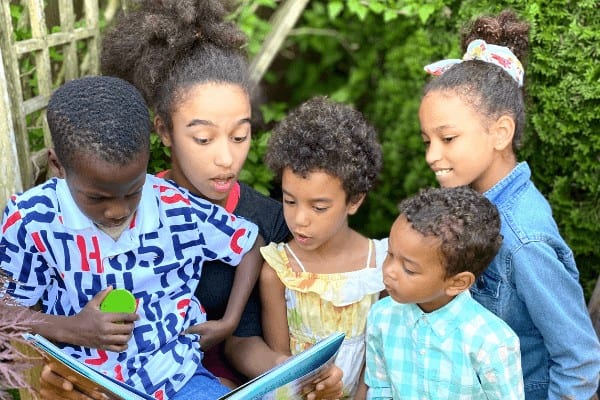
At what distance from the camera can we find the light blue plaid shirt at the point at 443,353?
2.38m

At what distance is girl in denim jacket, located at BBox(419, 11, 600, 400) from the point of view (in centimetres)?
254

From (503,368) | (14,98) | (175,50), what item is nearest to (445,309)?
(503,368)

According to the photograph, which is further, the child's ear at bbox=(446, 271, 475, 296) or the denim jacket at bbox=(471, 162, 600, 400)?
the denim jacket at bbox=(471, 162, 600, 400)

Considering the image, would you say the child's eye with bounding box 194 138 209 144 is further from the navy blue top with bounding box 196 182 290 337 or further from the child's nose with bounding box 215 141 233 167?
the navy blue top with bounding box 196 182 290 337

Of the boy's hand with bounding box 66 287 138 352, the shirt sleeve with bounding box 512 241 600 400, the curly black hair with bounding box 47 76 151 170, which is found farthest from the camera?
the shirt sleeve with bounding box 512 241 600 400

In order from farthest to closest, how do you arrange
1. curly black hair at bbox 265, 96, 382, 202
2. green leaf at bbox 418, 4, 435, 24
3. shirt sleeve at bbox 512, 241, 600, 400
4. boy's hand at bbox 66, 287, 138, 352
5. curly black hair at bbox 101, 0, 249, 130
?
green leaf at bbox 418, 4, 435, 24 → curly black hair at bbox 101, 0, 249, 130 → curly black hair at bbox 265, 96, 382, 202 → shirt sleeve at bbox 512, 241, 600, 400 → boy's hand at bbox 66, 287, 138, 352

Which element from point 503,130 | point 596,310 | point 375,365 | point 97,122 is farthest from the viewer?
point 596,310

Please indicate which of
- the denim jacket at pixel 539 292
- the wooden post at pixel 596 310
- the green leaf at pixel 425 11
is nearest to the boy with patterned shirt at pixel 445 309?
the denim jacket at pixel 539 292

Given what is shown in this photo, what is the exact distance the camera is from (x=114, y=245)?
2.44 metres

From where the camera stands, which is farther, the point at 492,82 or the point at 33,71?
the point at 33,71

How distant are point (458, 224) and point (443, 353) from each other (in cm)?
42

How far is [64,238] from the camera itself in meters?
2.40

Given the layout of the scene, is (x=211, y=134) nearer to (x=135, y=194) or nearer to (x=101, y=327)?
(x=135, y=194)

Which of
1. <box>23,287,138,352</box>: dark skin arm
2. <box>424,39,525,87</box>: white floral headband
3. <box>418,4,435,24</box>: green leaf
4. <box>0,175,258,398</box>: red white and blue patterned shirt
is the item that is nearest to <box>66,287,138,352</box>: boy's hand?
<box>23,287,138,352</box>: dark skin arm
